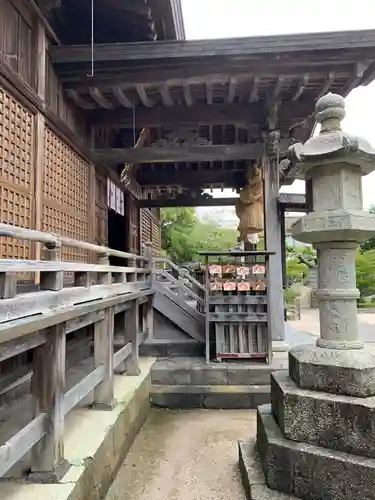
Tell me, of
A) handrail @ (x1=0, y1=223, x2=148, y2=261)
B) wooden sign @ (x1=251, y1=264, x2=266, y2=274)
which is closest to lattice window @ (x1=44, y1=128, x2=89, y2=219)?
handrail @ (x1=0, y1=223, x2=148, y2=261)

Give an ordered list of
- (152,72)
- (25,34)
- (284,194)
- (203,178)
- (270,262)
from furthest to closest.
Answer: (203,178) → (284,194) → (270,262) → (152,72) → (25,34)

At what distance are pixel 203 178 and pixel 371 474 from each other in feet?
33.1

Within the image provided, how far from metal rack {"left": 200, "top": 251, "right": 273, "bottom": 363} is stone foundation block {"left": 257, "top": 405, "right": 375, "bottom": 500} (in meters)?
3.43

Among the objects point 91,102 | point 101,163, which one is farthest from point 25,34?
point 101,163

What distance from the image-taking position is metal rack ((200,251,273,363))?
6.80 metres

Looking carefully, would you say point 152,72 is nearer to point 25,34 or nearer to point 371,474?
point 25,34

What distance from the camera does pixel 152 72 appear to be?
634cm

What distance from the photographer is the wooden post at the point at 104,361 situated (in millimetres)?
4430

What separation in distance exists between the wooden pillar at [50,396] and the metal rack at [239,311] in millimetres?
4067

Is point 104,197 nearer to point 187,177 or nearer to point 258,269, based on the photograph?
point 187,177

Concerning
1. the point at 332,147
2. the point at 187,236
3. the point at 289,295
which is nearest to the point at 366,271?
the point at 289,295

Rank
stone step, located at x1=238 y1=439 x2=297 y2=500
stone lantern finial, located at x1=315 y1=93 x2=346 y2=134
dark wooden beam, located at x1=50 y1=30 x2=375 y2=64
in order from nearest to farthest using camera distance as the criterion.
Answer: stone step, located at x1=238 y1=439 x2=297 y2=500, stone lantern finial, located at x1=315 y1=93 x2=346 y2=134, dark wooden beam, located at x1=50 y1=30 x2=375 y2=64

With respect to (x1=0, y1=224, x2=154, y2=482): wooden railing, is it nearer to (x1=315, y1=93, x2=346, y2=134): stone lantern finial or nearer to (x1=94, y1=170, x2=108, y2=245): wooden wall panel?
(x1=315, y1=93, x2=346, y2=134): stone lantern finial

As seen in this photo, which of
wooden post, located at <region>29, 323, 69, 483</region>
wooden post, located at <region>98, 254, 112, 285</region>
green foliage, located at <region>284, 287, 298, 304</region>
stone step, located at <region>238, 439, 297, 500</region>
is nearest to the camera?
wooden post, located at <region>29, 323, 69, 483</region>
